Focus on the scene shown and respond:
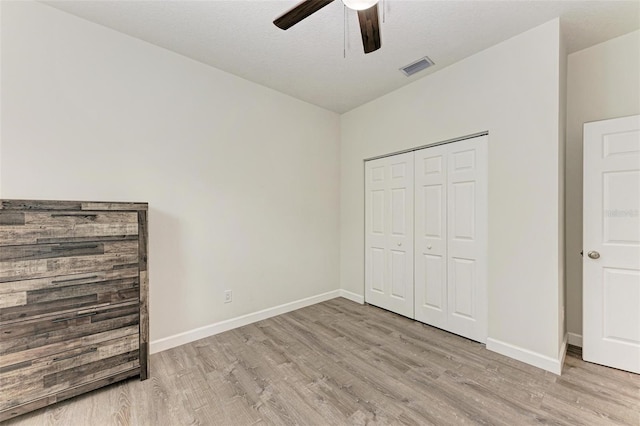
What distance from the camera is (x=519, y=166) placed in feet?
7.77

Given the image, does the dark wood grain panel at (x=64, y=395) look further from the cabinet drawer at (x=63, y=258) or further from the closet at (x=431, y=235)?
the closet at (x=431, y=235)

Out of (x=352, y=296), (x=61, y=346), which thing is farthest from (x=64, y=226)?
(x=352, y=296)

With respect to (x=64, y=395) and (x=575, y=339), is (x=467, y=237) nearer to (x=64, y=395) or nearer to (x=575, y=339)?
(x=575, y=339)

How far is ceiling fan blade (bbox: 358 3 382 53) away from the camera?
1.44 m

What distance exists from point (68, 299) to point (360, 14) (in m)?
2.59

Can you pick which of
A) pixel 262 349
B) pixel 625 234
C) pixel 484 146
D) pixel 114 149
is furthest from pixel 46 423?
pixel 625 234

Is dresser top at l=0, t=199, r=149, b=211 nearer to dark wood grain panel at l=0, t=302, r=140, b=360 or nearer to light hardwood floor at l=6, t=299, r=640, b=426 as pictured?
dark wood grain panel at l=0, t=302, r=140, b=360

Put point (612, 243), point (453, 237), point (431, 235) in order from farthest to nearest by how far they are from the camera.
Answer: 1. point (431, 235)
2. point (453, 237)
3. point (612, 243)

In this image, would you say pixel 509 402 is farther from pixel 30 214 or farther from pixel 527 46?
pixel 30 214

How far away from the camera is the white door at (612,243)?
214cm

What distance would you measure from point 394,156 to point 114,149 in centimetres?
300

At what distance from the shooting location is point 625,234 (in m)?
2.18

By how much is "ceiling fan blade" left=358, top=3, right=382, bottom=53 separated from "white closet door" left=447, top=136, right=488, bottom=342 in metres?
1.64

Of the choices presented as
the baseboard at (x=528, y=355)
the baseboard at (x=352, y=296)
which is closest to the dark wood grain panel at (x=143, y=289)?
the baseboard at (x=352, y=296)
